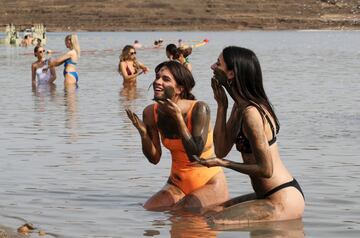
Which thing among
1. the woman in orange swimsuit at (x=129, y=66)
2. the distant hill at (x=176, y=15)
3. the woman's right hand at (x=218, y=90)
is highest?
the woman's right hand at (x=218, y=90)

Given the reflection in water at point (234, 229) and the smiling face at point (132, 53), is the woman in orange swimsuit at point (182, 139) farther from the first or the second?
the smiling face at point (132, 53)

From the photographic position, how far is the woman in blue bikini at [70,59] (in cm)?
2175

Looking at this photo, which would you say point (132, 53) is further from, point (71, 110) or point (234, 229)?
point (234, 229)

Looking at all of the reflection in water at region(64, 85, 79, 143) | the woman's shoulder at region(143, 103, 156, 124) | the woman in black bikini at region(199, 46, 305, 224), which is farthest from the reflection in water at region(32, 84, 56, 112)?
the woman in black bikini at region(199, 46, 305, 224)

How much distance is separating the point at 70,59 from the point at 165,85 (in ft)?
49.1

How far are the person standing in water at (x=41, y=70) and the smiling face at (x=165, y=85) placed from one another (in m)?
16.1

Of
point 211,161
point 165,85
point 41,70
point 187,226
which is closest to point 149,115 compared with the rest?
point 165,85

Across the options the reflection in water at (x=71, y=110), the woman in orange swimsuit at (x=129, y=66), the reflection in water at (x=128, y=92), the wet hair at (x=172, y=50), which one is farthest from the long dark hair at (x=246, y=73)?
the woman in orange swimsuit at (x=129, y=66)

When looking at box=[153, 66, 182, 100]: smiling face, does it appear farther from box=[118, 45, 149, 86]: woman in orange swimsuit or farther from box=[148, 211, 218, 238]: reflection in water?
box=[118, 45, 149, 86]: woman in orange swimsuit

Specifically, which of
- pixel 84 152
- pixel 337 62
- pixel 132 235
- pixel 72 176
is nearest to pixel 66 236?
pixel 132 235

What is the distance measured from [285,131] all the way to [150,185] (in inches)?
207

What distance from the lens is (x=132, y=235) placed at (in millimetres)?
8016

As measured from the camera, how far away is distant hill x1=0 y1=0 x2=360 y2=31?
11831 cm

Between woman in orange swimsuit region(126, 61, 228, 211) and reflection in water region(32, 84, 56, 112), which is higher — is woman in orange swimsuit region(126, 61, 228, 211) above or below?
above
